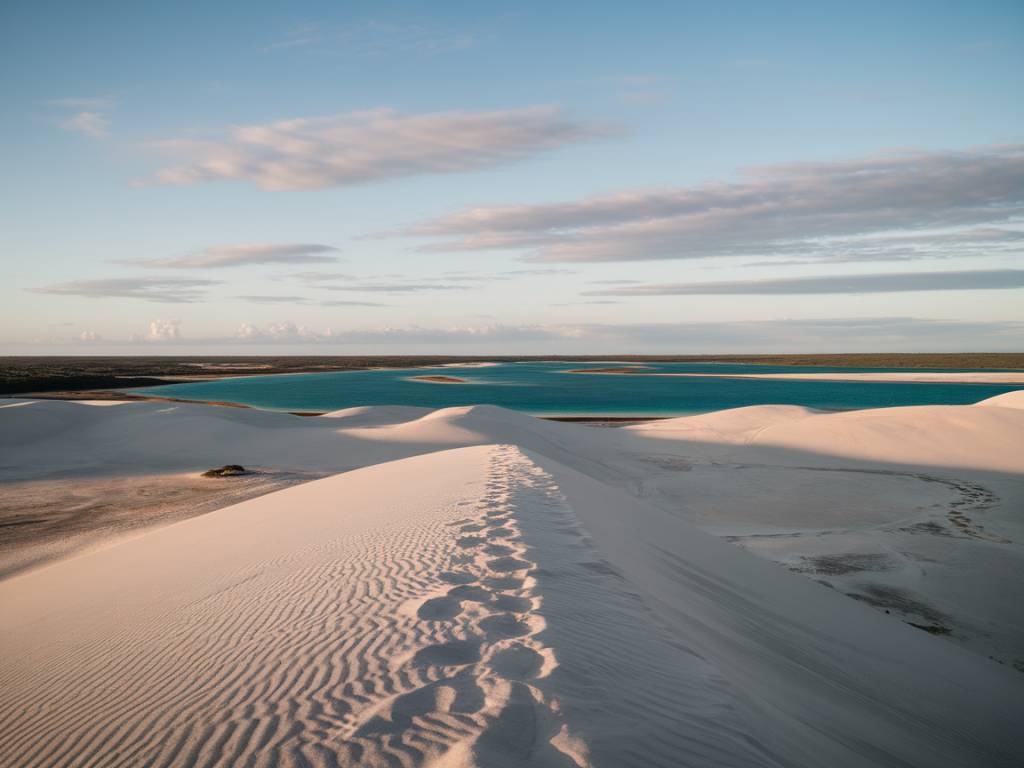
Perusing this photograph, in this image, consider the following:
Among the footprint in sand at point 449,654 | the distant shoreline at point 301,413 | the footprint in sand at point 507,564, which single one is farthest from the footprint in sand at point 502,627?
the distant shoreline at point 301,413

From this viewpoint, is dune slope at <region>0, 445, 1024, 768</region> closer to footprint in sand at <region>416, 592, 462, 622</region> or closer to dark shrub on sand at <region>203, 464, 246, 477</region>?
footprint in sand at <region>416, 592, 462, 622</region>

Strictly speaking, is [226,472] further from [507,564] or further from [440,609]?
[440,609]

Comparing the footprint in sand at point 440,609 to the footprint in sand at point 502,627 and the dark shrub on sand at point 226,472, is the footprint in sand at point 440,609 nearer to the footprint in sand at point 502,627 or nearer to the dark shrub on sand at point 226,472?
the footprint in sand at point 502,627

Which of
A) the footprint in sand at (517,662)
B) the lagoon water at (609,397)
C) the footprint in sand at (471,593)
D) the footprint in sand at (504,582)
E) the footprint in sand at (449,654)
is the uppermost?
the footprint in sand at (517,662)

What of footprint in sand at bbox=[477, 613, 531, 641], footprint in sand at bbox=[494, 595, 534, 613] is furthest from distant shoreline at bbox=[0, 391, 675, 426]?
footprint in sand at bbox=[477, 613, 531, 641]

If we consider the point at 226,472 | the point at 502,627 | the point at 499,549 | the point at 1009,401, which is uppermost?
the point at 502,627

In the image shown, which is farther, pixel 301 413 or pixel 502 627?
pixel 301 413

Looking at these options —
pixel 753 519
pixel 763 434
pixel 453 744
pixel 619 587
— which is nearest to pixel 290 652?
pixel 453 744

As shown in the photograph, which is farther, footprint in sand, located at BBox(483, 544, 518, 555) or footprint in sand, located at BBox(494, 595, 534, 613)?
footprint in sand, located at BBox(483, 544, 518, 555)

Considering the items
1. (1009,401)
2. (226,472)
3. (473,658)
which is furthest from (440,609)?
(1009,401)
